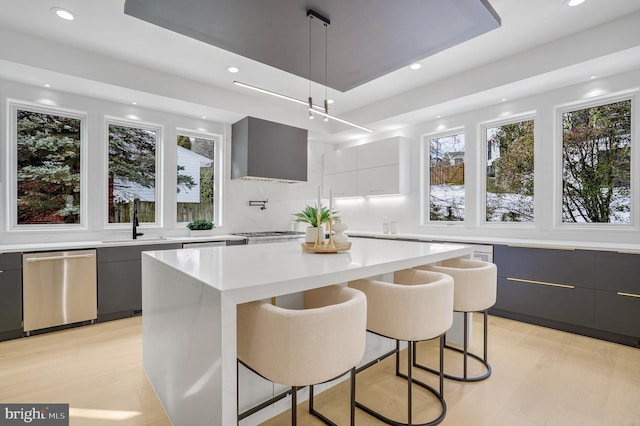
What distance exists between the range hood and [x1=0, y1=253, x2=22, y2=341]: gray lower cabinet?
8.34ft

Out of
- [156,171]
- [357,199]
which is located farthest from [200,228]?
[357,199]

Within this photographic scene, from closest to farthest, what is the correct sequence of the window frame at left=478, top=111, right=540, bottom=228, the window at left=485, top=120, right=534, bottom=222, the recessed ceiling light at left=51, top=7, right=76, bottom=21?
the recessed ceiling light at left=51, top=7, right=76, bottom=21 → the window frame at left=478, top=111, right=540, bottom=228 → the window at left=485, top=120, right=534, bottom=222

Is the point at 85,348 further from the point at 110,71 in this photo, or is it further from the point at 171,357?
the point at 110,71

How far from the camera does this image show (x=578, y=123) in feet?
11.4

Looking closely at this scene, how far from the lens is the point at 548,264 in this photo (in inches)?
123

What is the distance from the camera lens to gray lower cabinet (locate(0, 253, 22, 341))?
2.83m

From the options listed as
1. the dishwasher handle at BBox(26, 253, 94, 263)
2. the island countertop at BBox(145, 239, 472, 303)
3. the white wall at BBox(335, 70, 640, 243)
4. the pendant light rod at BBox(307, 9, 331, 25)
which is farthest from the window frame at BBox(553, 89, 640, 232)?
the dishwasher handle at BBox(26, 253, 94, 263)

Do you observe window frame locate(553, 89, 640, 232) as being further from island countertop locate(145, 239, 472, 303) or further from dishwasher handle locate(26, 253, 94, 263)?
dishwasher handle locate(26, 253, 94, 263)

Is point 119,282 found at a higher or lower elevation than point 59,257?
lower

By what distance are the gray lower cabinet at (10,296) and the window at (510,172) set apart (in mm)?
5208

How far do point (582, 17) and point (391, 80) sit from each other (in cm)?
183

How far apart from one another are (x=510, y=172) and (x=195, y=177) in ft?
14.1

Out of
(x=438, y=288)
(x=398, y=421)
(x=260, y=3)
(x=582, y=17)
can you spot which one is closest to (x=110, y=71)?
(x=260, y=3)

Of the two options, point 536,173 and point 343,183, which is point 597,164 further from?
point 343,183
